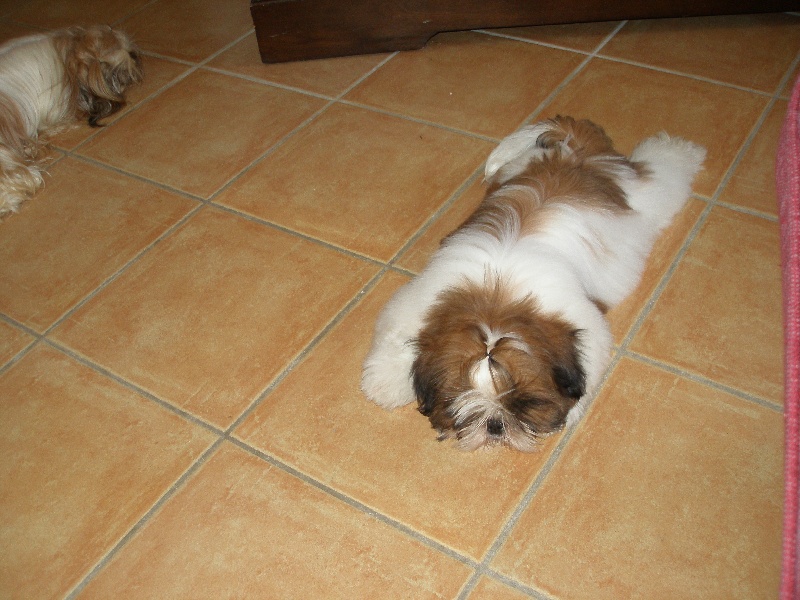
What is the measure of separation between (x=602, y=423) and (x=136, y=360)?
1.43 metres

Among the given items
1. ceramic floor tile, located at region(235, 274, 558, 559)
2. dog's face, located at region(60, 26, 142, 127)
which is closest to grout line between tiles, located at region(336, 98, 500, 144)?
dog's face, located at region(60, 26, 142, 127)

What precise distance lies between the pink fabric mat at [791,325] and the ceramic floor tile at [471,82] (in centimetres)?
→ 134

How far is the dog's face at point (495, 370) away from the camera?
156 centimetres

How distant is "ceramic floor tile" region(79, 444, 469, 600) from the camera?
1688 mm

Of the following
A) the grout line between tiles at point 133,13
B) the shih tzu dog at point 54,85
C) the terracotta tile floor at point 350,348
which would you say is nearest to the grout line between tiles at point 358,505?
the terracotta tile floor at point 350,348

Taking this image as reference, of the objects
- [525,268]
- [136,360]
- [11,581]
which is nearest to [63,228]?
[136,360]

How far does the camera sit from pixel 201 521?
1.83 meters

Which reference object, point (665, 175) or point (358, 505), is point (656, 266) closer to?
point (665, 175)

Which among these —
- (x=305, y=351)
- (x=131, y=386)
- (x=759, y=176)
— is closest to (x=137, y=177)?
(x=131, y=386)

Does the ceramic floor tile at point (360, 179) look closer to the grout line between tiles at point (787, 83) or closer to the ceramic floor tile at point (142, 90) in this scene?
the ceramic floor tile at point (142, 90)

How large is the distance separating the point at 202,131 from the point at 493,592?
2.31m

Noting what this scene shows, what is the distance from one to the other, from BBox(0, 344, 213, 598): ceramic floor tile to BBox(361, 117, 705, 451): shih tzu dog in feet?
2.08

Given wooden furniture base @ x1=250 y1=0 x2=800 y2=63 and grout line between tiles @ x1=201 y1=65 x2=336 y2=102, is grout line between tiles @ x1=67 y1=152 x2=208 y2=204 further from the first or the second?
wooden furniture base @ x1=250 y1=0 x2=800 y2=63

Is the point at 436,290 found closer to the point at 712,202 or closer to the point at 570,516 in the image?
the point at 570,516
